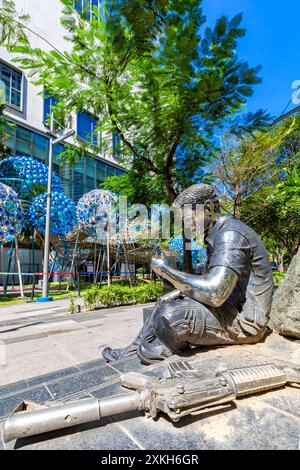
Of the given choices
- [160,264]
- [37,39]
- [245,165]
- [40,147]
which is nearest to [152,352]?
[160,264]

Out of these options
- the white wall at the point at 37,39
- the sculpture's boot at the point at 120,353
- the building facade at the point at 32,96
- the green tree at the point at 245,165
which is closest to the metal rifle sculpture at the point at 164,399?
the sculpture's boot at the point at 120,353

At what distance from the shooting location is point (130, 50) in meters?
6.62

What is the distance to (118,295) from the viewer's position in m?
9.12

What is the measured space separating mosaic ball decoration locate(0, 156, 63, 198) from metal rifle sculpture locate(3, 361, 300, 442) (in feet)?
43.7

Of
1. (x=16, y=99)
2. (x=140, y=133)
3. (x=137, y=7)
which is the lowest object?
(x=140, y=133)

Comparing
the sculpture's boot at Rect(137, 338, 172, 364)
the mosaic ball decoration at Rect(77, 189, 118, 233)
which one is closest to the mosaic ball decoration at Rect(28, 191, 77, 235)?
the mosaic ball decoration at Rect(77, 189, 118, 233)

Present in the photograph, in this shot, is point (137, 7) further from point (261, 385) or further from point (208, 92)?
point (261, 385)

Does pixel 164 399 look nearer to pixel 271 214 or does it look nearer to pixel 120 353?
pixel 120 353

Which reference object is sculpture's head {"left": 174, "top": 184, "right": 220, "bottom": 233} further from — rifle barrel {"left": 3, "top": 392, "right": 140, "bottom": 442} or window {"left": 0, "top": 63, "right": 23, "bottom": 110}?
window {"left": 0, "top": 63, "right": 23, "bottom": 110}

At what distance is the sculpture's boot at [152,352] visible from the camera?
2.46 metres

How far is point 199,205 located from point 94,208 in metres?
11.2

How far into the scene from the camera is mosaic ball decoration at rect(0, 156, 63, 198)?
13508mm
